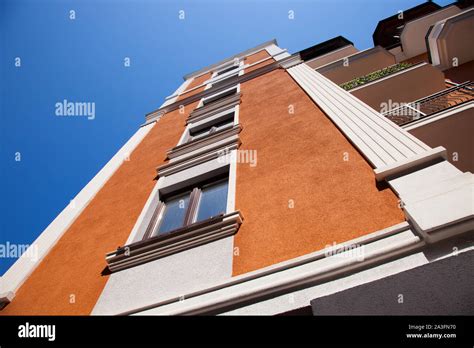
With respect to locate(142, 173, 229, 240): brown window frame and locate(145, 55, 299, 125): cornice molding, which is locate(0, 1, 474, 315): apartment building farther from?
locate(145, 55, 299, 125): cornice molding

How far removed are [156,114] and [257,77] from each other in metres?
3.87

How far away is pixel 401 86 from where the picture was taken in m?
10.2

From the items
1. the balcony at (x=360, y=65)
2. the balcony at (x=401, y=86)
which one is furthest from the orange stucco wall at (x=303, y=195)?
the balcony at (x=360, y=65)

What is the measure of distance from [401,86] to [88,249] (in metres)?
9.35

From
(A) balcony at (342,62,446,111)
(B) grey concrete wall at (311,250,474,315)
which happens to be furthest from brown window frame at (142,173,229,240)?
(A) balcony at (342,62,446,111)

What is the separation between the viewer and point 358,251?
10.3ft

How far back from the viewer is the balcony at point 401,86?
1009 cm

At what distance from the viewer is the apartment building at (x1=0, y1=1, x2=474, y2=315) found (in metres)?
2.84

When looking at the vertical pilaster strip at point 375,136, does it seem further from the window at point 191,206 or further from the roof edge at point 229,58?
the roof edge at point 229,58

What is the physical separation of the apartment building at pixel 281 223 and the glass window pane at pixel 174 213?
1.0 inches

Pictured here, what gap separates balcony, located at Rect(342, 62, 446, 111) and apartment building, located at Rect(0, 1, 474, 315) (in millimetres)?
1526

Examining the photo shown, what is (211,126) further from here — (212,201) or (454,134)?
(454,134)
